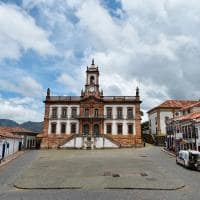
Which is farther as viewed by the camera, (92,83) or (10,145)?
(92,83)

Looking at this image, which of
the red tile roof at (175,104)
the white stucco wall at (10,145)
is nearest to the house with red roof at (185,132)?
the red tile roof at (175,104)

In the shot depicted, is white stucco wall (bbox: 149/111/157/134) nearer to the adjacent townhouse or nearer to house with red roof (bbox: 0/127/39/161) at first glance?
the adjacent townhouse

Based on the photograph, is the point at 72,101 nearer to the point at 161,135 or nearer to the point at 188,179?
the point at 161,135

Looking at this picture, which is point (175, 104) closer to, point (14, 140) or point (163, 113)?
point (163, 113)

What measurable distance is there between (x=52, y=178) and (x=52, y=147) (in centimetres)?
3807

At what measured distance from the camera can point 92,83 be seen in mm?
61688

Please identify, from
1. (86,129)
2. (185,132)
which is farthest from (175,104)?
(185,132)

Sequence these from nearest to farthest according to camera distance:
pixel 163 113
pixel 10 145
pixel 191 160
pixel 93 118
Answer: pixel 191 160 → pixel 10 145 → pixel 93 118 → pixel 163 113

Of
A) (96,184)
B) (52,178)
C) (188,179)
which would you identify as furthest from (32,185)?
(188,179)

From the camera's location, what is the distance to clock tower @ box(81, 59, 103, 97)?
200 ft

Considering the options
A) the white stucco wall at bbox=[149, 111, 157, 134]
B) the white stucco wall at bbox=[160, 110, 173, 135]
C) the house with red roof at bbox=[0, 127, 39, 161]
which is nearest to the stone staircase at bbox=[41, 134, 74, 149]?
the house with red roof at bbox=[0, 127, 39, 161]

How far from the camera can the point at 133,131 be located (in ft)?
192

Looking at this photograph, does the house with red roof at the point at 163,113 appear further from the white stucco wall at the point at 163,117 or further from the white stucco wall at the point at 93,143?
the white stucco wall at the point at 93,143

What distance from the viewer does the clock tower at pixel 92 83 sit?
200ft
